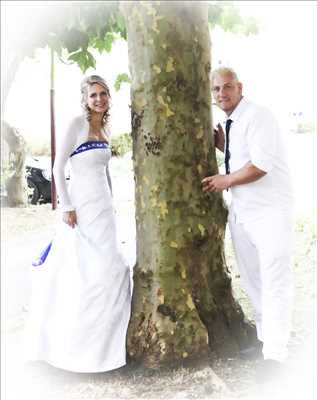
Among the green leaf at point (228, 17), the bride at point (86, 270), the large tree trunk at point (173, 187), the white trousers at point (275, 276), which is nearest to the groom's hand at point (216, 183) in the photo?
the large tree trunk at point (173, 187)

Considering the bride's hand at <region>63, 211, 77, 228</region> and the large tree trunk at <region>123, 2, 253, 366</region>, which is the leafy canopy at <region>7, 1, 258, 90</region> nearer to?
the large tree trunk at <region>123, 2, 253, 366</region>

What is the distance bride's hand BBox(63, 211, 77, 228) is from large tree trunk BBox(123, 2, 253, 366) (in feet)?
0.77

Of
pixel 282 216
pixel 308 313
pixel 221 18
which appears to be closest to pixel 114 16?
pixel 221 18

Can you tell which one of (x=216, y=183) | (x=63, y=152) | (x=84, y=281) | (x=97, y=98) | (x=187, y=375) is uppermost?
A: (x=97, y=98)

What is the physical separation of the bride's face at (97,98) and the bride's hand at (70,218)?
1.22 ft

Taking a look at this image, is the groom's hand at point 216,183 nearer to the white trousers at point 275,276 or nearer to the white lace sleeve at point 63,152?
the white trousers at point 275,276

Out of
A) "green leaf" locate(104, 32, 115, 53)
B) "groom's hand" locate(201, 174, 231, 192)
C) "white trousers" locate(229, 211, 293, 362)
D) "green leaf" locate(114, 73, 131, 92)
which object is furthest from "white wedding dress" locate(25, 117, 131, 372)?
"green leaf" locate(104, 32, 115, 53)

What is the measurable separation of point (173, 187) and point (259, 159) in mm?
302

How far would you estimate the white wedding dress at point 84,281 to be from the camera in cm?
188

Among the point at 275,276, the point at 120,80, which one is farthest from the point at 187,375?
the point at 120,80

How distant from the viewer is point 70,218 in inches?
75.3

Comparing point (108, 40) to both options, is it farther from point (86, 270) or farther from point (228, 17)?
point (86, 270)

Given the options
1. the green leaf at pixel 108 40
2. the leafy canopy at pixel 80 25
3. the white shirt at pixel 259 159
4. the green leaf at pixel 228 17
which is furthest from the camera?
the green leaf at pixel 108 40

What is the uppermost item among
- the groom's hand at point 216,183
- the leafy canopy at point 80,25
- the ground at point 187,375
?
the leafy canopy at point 80,25
